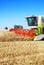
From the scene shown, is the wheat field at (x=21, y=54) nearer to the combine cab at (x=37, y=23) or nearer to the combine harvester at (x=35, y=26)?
the combine harvester at (x=35, y=26)

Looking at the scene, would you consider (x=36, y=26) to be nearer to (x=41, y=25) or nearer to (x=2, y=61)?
(x=41, y=25)

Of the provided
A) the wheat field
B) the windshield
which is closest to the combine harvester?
the windshield

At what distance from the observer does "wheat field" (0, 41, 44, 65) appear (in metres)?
6.74

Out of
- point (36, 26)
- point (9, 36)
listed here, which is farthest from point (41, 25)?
point (9, 36)

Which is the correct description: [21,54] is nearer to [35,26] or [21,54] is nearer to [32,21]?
[35,26]

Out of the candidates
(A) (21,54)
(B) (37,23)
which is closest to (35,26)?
(B) (37,23)

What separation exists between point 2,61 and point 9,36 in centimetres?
555

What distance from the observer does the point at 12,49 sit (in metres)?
7.61

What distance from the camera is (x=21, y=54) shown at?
738cm

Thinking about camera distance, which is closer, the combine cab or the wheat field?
the wheat field

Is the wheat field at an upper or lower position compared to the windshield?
lower

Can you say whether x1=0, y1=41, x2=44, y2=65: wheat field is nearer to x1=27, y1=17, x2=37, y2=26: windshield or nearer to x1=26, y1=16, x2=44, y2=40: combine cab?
x1=26, y1=16, x2=44, y2=40: combine cab

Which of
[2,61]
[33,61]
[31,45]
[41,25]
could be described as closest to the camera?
[2,61]

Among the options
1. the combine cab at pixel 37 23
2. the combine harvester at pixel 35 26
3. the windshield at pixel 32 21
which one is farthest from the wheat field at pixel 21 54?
the windshield at pixel 32 21
